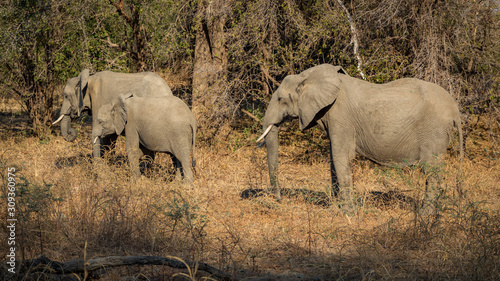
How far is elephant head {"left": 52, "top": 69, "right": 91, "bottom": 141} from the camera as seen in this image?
10117mm

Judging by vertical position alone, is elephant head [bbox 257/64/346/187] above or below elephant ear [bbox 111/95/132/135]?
above

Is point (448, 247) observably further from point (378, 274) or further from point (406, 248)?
point (378, 274)

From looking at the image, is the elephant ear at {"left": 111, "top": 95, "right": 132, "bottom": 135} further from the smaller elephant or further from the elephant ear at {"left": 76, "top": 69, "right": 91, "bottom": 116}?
the elephant ear at {"left": 76, "top": 69, "right": 91, "bottom": 116}

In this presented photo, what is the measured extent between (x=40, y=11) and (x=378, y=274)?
9.85 m

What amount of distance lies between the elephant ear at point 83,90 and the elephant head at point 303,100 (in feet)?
14.1

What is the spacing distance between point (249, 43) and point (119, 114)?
3.35 metres

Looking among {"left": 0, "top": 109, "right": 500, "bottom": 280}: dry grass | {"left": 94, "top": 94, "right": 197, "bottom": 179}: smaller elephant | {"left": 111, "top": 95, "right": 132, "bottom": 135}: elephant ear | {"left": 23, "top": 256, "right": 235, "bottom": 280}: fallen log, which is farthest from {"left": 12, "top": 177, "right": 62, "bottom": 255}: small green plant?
{"left": 111, "top": 95, "right": 132, "bottom": 135}: elephant ear

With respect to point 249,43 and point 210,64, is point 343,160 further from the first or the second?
point 210,64

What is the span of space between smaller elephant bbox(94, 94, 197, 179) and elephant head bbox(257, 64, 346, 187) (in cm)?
156

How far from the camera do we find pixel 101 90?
10.0 m

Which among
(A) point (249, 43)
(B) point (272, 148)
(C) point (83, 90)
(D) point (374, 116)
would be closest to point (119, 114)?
(C) point (83, 90)

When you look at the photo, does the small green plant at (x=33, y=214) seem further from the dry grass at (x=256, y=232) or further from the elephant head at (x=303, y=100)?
the elephant head at (x=303, y=100)

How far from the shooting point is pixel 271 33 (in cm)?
1049

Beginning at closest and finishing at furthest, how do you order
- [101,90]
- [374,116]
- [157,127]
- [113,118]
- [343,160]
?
[374,116], [343,160], [157,127], [113,118], [101,90]
